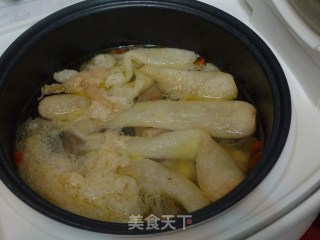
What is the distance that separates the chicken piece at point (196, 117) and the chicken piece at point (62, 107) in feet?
0.34

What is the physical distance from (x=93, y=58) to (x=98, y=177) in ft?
1.45

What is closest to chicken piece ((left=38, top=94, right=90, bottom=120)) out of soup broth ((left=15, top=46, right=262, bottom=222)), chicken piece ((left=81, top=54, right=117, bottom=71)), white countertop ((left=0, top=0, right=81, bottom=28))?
soup broth ((left=15, top=46, right=262, bottom=222))

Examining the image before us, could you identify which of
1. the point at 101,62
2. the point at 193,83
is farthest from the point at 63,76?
the point at 193,83

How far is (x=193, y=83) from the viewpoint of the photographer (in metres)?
1.12

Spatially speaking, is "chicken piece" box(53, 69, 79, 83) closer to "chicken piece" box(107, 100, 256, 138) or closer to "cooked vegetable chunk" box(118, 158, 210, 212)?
"chicken piece" box(107, 100, 256, 138)

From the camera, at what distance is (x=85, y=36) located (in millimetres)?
1203

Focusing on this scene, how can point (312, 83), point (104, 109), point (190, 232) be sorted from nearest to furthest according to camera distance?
point (190, 232)
point (312, 83)
point (104, 109)

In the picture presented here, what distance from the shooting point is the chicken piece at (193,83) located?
111 centimetres

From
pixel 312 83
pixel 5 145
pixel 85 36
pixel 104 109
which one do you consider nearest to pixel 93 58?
pixel 85 36

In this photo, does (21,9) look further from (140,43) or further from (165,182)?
(165,182)

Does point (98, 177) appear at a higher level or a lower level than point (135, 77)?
lower

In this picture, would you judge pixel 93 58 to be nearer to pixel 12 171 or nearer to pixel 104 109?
pixel 104 109

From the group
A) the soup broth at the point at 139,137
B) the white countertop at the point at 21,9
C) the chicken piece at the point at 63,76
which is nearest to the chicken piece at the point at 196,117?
the soup broth at the point at 139,137

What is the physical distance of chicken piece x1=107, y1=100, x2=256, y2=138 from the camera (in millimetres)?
1026
